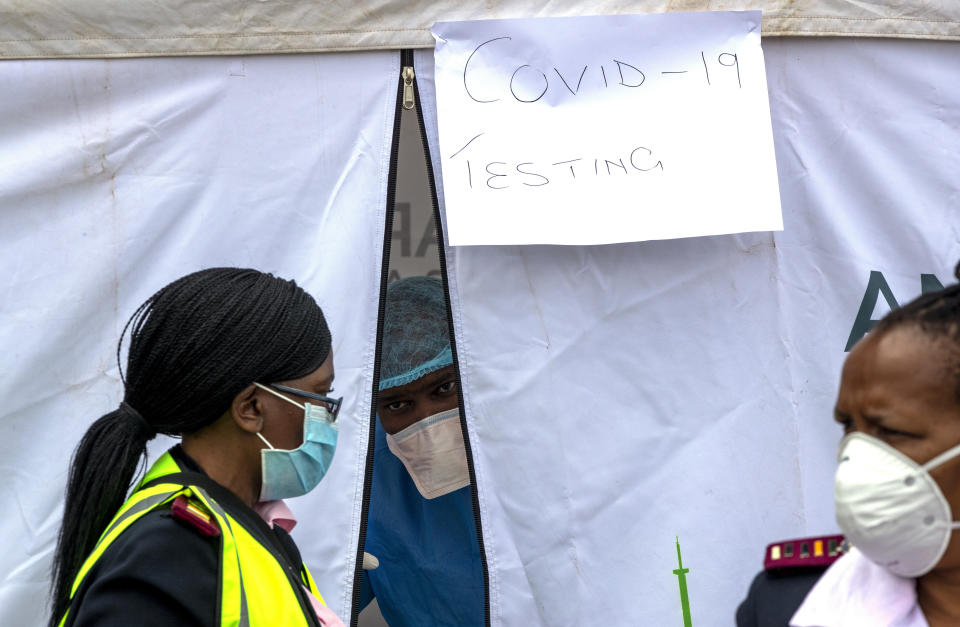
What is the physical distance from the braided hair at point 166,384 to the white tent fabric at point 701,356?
65cm

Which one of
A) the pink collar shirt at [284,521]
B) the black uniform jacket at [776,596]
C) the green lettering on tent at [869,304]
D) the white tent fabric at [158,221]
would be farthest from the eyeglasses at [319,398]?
the green lettering on tent at [869,304]

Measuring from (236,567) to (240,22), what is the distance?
1.09 meters

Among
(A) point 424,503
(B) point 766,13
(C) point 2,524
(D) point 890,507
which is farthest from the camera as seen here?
(A) point 424,503

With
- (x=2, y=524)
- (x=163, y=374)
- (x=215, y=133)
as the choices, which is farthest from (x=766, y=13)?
(x=2, y=524)

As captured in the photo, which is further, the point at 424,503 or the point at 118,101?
the point at 424,503

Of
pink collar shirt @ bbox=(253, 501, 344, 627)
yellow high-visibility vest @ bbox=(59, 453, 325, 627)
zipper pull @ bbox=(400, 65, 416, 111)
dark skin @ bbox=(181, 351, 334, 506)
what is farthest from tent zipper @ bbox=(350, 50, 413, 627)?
yellow high-visibility vest @ bbox=(59, 453, 325, 627)

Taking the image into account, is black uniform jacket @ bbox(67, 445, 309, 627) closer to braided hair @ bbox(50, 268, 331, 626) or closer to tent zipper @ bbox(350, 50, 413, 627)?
braided hair @ bbox(50, 268, 331, 626)

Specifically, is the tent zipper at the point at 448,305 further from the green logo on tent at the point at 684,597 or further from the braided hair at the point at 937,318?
the braided hair at the point at 937,318

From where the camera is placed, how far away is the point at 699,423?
6.66 ft

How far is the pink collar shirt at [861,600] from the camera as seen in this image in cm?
113

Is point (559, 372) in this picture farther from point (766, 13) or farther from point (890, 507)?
point (890, 507)

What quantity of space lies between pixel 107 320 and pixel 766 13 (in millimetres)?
1400

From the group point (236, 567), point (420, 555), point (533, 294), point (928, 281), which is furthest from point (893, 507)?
point (420, 555)

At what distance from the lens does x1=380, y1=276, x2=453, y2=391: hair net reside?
2363mm
